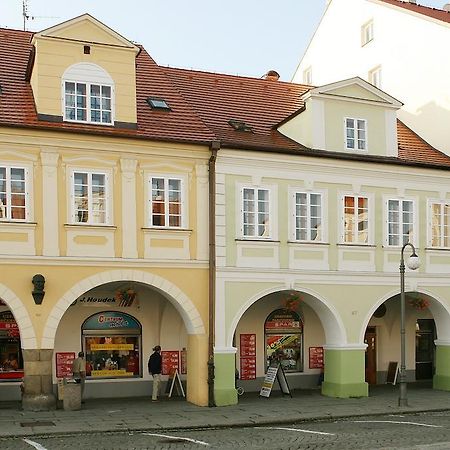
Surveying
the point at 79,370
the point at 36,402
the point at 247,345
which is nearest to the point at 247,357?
the point at 247,345

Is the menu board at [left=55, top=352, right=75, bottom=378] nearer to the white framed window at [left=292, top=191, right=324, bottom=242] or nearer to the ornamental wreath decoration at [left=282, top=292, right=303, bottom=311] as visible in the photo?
the ornamental wreath decoration at [left=282, top=292, right=303, bottom=311]

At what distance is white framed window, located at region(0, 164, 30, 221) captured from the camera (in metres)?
20.9

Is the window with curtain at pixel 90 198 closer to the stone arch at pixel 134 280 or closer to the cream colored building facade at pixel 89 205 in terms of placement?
the cream colored building facade at pixel 89 205

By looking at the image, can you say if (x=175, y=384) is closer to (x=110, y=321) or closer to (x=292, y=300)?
(x=110, y=321)

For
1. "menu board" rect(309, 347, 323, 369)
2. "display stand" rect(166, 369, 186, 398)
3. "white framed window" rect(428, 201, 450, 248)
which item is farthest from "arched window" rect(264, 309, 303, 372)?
"white framed window" rect(428, 201, 450, 248)

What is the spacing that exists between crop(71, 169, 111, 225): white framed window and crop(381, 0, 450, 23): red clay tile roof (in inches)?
570

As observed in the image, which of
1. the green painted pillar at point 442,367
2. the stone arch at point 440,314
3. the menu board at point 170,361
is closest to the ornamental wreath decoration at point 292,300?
the stone arch at point 440,314

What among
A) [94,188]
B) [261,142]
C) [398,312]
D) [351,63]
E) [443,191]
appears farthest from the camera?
[351,63]

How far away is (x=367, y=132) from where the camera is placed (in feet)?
83.6

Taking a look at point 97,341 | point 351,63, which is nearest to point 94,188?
point 97,341

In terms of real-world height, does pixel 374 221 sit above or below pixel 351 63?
below

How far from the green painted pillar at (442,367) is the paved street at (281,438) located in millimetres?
7024

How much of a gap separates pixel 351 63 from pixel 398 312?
1087 centimetres

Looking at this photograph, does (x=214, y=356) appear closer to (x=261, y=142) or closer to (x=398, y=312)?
(x=261, y=142)
